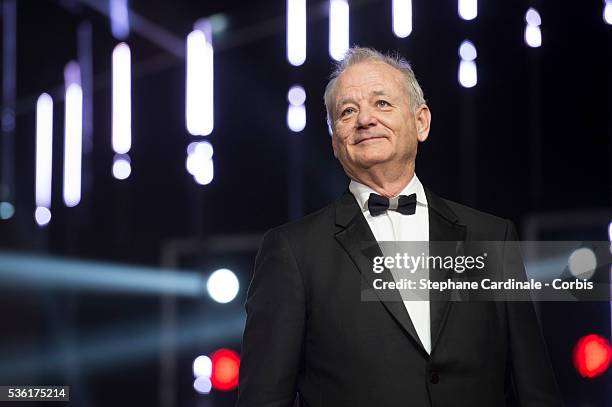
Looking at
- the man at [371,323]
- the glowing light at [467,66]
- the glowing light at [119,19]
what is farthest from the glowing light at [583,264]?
the glowing light at [119,19]

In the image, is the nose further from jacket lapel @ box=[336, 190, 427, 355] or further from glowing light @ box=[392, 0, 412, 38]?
glowing light @ box=[392, 0, 412, 38]

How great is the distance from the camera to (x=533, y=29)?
354 cm

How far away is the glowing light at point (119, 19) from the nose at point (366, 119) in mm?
2970

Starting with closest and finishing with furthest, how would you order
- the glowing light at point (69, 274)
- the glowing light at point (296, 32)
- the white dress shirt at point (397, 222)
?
the white dress shirt at point (397, 222) < the glowing light at point (296, 32) < the glowing light at point (69, 274)

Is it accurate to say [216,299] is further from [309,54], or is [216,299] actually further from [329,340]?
[329,340]

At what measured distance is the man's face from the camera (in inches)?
72.3

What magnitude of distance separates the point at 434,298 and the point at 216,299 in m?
2.63

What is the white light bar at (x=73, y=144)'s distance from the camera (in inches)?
185

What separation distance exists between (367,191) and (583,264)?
1.64 m

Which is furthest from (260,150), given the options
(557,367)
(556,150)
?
(557,367)

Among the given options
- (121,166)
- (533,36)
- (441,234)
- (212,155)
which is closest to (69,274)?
(121,166)

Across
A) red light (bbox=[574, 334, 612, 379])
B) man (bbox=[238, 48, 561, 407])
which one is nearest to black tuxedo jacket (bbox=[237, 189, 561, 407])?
man (bbox=[238, 48, 561, 407])

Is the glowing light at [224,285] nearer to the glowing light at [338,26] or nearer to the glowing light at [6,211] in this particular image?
the glowing light at [338,26]

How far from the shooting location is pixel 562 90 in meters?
3.48
